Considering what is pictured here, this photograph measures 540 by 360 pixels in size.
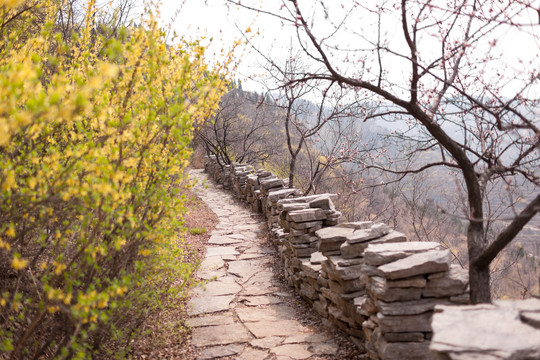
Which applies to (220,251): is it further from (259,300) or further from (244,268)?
(259,300)

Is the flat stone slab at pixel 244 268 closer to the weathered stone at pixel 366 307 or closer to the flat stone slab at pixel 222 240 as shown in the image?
the flat stone slab at pixel 222 240

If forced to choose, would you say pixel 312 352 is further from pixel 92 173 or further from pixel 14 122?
pixel 14 122

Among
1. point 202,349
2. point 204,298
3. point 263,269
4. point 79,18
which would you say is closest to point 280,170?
point 79,18

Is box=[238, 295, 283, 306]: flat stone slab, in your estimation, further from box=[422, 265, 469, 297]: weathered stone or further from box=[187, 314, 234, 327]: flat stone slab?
→ box=[422, 265, 469, 297]: weathered stone

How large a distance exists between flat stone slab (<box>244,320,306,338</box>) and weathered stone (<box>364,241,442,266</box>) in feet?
4.70

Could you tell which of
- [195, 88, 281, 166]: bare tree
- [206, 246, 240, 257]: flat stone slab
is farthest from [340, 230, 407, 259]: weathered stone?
[195, 88, 281, 166]: bare tree

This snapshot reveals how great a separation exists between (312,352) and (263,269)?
282 centimetres

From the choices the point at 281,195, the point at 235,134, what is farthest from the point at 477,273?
the point at 235,134

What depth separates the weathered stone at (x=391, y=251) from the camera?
359cm

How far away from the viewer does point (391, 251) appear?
3648 millimetres

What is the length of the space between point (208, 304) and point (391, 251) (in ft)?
8.96

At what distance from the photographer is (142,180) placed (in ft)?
9.95

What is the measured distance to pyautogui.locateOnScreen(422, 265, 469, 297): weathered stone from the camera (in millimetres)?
3305

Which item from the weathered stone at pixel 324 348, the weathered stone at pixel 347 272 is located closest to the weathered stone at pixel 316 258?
the weathered stone at pixel 347 272
